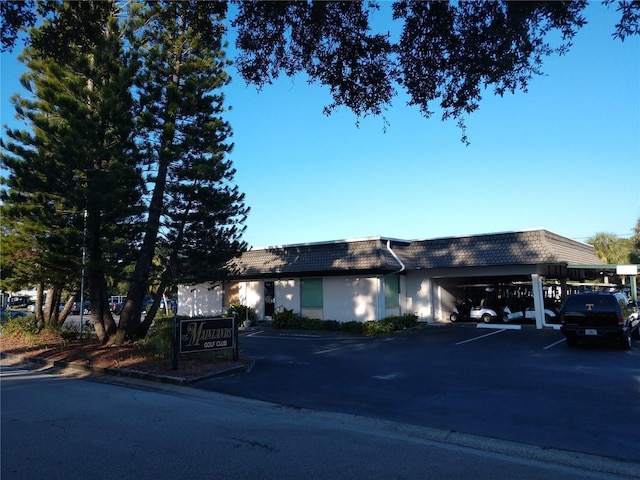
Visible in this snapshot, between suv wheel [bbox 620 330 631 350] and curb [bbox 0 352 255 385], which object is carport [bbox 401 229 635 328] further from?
curb [bbox 0 352 255 385]

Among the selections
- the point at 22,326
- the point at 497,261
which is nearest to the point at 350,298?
the point at 497,261

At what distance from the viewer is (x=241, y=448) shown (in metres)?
6.07

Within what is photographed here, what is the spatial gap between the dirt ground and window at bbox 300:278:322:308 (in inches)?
466

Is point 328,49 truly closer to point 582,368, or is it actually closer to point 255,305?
point 582,368

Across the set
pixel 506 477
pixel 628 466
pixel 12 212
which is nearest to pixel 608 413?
pixel 628 466

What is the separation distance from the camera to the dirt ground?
1198 cm

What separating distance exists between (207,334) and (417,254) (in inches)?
634

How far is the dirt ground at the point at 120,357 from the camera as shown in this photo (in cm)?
1198

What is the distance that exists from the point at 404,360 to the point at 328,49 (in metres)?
9.91

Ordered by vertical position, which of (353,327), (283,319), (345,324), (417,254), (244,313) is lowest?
(353,327)

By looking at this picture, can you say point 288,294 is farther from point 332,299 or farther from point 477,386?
point 477,386

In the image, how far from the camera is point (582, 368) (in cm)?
1208

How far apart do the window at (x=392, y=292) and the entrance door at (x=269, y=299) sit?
23.2 ft

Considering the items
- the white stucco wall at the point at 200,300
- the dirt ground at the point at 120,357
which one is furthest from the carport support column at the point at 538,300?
the white stucco wall at the point at 200,300
